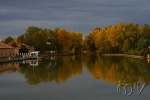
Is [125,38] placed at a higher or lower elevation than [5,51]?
higher

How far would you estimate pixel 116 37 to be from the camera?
230 feet

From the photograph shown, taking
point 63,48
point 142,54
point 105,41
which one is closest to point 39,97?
point 142,54

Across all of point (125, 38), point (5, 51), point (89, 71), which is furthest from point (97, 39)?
point (89, 71)

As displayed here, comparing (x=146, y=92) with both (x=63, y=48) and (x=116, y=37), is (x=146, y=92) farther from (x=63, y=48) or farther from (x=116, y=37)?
(x=63, y=48)

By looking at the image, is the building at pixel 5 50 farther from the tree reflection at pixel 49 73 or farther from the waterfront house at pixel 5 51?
the tree reflection at pixel 49 73

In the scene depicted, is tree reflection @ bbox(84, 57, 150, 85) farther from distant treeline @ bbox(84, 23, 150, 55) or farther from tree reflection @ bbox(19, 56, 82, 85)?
distant treeline @ bbox(84, 23, 150, 55)

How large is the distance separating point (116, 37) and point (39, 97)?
57.9 m

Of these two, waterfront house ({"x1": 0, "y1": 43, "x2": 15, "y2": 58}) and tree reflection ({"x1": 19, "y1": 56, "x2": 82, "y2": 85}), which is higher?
waterfront house ({"x1": 0, "y1": 43, "x2": 15, "y2": 58})

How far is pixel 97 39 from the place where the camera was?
82250mm

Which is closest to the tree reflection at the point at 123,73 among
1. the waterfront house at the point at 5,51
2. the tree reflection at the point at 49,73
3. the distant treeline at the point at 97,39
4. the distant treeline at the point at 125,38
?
the tree reflection at the point at 49,73

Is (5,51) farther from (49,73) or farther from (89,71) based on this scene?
(49,73)

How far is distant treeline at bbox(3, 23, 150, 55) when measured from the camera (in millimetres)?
66188

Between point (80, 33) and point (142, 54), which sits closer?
point (142, 54)

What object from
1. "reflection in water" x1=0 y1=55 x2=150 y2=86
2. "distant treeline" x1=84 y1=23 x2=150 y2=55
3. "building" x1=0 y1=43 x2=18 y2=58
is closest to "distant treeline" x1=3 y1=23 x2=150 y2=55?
"distant treeline" x1=84 y1=23 x2=150 y2=55
